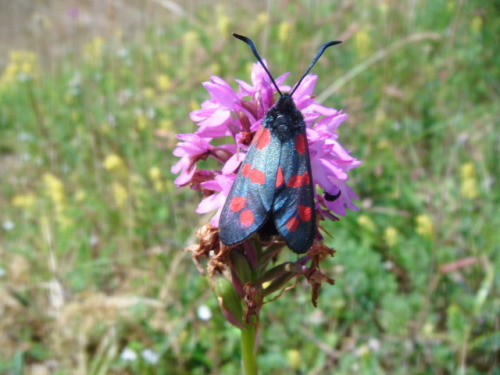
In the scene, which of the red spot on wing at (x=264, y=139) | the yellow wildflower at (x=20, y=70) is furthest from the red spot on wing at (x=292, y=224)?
the yellow wildflower at (x=20, y=70)

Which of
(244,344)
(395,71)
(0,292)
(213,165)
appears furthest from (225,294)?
(395,71)

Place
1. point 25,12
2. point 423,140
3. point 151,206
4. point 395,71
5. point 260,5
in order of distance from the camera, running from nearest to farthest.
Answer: point 151,206
point 423,140
point 395,71
point 260,5
point 25,12

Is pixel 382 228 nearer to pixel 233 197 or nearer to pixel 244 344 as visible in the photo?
pixel 244 344

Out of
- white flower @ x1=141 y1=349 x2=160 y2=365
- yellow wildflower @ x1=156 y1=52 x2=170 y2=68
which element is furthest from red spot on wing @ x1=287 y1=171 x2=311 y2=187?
yellow wildflower @ x1=156 y1=52 x2=170 y2=68

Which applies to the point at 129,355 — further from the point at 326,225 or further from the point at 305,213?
the point at 305,213

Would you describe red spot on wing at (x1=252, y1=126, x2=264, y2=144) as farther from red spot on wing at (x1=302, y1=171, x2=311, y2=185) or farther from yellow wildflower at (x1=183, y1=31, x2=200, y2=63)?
yellow wildflower at (x1=183, y1=31, x2=200, y2=63)

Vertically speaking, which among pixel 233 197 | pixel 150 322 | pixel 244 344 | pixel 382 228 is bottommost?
pixel 150 322

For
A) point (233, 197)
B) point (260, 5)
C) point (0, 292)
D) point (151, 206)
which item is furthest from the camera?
point (260, 5)
